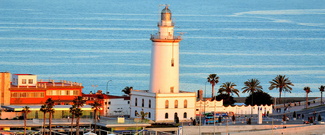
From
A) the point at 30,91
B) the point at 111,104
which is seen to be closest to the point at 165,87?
the point at 111,104

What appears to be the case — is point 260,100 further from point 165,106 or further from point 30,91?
point 30,91

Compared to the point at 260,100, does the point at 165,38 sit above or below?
above

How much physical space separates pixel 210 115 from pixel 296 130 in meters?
8.20

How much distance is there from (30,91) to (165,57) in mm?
10432

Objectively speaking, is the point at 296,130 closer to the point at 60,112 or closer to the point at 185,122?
the point at 185,122

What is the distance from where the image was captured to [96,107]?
71812mm

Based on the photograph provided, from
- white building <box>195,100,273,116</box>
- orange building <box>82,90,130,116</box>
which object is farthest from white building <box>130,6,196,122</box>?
white building <box>195,100,273,116</box>

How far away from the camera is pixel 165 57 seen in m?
80.0

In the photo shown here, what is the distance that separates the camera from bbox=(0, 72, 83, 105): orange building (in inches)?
3108

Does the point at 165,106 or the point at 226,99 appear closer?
the point at 165,106

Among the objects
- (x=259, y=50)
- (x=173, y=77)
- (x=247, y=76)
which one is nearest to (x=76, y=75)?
(x=247, y=76)

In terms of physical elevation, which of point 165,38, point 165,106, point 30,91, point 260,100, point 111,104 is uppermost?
point 165,38

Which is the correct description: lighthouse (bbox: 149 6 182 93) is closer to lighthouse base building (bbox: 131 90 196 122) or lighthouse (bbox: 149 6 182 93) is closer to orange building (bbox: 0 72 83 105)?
lighthouse base building (bbox: 131 90 196 122)

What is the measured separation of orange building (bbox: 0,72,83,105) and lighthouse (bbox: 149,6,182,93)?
623 cm
